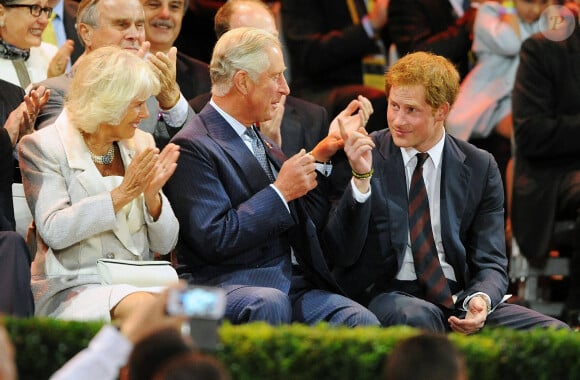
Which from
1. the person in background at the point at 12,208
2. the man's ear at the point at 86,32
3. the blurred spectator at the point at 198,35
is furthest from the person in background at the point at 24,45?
the blurred spectator at the point at 198,35

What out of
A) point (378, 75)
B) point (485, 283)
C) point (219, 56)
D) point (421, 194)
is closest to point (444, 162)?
point (421, 194)

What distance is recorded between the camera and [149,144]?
5.59 m

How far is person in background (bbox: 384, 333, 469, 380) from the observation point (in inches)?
128

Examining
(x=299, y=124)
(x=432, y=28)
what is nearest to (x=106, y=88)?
(x=299, y=124)

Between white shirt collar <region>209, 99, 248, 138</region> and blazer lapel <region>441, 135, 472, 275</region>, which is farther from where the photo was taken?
blazer lapel <region>441, 135, 472, 275</region>

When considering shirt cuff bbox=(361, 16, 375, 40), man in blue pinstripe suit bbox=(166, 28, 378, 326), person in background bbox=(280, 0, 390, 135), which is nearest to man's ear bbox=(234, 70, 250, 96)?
man in blue pinstripe suit bbox=(166, 28, 378, 326)

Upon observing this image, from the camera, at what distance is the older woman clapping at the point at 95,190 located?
508cm

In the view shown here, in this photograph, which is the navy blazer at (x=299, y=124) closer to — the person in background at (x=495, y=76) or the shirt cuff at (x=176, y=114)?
the shirt cuff at (x=176, y=114)

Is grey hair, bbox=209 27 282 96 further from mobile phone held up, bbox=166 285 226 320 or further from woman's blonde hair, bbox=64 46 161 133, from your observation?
mobile phone held up, bbox=166 285 226 320

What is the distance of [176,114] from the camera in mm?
6070

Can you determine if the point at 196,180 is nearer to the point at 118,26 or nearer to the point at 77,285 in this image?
the point at 77,285

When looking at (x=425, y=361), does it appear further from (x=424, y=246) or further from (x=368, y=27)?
(x=368, y=27)

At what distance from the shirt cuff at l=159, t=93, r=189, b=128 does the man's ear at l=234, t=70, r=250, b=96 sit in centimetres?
50

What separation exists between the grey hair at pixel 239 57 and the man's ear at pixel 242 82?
0.05 feet
